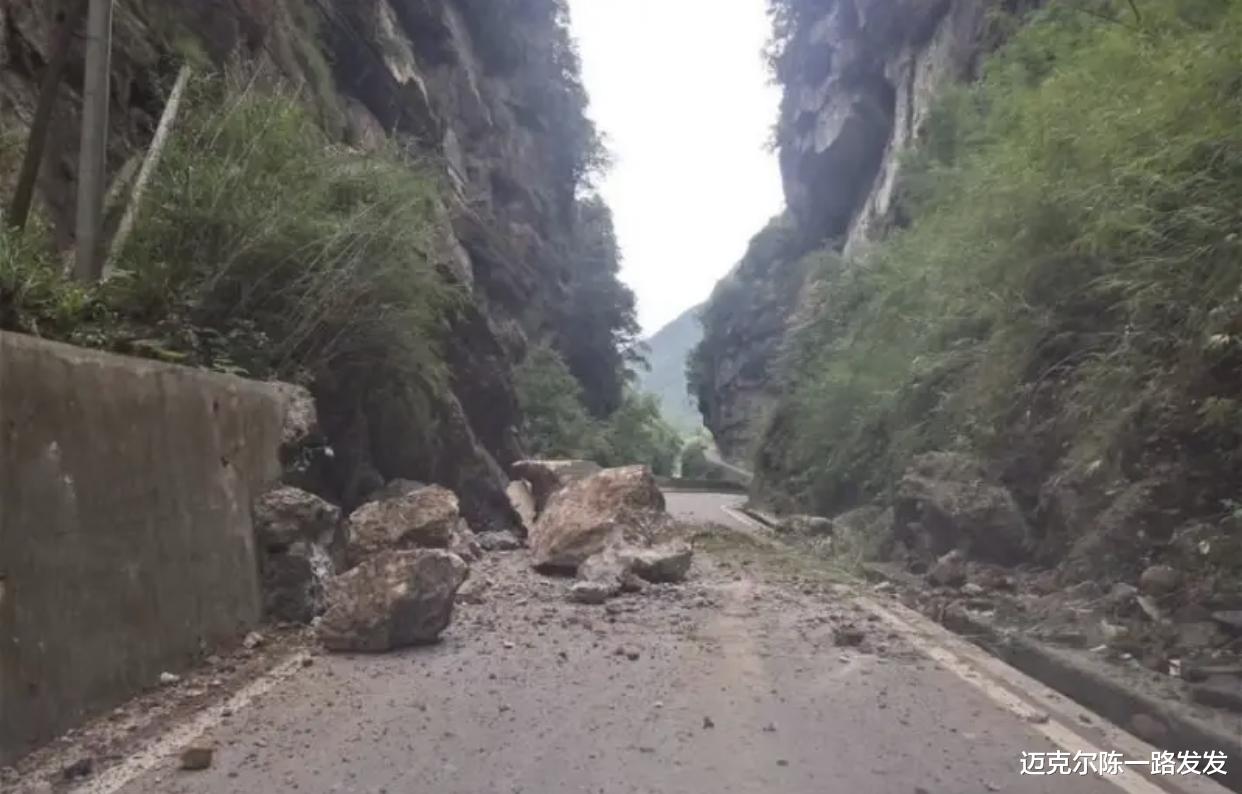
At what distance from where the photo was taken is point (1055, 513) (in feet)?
28.2

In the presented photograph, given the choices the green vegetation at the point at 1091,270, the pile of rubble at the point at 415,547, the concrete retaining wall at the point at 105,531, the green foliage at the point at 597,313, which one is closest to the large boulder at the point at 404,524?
the pile of rubble at the point at 415,547

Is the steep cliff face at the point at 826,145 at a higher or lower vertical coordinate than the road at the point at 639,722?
higher

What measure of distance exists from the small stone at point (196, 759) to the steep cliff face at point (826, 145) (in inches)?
1009

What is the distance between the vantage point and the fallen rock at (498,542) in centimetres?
1314

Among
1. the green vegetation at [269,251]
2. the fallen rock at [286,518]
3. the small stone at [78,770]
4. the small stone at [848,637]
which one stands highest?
the green vegetation at [269,251]

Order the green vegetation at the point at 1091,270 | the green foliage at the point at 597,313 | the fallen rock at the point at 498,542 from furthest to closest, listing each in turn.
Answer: the green foliage at the point at 597,313 < the fallen rock at the point at 498,542 < the green vegetation at the point at 1091,270

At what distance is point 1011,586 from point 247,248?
7003 mm

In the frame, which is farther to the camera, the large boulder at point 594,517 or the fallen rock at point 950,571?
the large boulder at point 594,517

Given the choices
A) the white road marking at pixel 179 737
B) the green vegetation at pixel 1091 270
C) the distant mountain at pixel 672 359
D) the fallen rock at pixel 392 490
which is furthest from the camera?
the distant mountain at pixel 672 359

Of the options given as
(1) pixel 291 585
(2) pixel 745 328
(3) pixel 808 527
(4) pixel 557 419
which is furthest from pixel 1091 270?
(2) pixel 745 328

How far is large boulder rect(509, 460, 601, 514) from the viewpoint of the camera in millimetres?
13719

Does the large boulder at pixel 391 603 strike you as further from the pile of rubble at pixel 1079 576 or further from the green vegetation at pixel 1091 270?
the green vegetation at pixel 1091 270

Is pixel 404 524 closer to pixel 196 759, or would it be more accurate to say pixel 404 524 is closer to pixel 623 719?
Result: pixel 623 719

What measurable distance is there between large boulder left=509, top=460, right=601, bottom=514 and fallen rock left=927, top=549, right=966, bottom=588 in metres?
4.99
